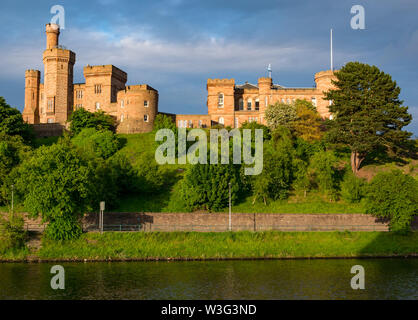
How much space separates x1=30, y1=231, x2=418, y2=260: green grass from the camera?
4122cm

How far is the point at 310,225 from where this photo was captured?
4794cm

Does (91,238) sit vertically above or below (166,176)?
below

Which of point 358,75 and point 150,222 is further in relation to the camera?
point 358,75

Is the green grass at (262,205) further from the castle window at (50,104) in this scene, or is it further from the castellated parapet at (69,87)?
the castle window at (50,104)

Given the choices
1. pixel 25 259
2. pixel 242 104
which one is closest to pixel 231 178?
pixel 25 259

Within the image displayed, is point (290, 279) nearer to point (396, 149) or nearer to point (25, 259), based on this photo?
point (25, 259)

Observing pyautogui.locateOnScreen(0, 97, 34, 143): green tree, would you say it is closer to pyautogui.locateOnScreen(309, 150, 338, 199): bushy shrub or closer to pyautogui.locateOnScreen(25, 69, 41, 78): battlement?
pyautogui.locateOnScreen(25, 69, 41, 78): battlement

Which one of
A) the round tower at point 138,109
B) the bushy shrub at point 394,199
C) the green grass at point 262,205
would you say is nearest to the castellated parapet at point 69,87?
the round tower at point 138,109

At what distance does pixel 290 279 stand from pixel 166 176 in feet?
104

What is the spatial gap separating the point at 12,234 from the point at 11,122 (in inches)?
1340

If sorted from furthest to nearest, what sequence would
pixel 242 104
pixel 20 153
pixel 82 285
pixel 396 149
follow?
pixel 242 104 → pixel 396 149 → pixel 20 153 → pixel 82 285

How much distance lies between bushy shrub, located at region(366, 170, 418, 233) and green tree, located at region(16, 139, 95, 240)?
27.1m

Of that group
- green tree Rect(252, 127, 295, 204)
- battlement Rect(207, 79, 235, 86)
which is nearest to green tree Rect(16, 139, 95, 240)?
green tree Rect(252, 127, 295, 204)

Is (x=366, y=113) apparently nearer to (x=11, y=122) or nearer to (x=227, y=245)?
(x=227, y=245)
